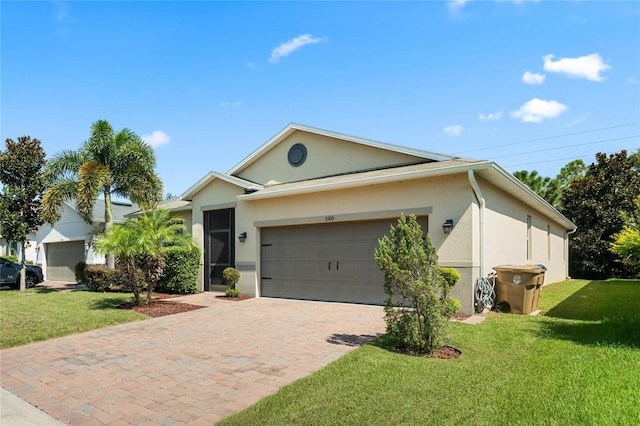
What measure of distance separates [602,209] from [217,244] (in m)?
24.5

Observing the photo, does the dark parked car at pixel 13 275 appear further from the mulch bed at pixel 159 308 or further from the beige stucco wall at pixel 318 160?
the beige stucco wall at pixel 318 160

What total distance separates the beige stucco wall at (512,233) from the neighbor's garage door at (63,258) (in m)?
20.6

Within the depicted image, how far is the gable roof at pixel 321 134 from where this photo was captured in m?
11.8

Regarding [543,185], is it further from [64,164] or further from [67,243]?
[67,243]

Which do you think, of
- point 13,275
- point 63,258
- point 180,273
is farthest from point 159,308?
point 63,258

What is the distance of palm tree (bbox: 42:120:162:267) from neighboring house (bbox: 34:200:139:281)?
4678 millimetres

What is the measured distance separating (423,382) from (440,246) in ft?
19.4

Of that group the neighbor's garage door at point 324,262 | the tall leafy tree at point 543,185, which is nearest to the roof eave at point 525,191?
the neighbor's garage door at point 324,262

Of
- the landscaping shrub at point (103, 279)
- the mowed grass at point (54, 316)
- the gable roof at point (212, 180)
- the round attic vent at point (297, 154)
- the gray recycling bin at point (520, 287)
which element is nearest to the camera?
the mowed grass at point (54, 316)

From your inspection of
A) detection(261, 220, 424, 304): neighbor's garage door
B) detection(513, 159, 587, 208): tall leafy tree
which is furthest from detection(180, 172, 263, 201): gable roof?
detection(513, 159, 587, 208): tall leafy tree

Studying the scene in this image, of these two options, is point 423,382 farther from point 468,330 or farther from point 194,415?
point 468,330

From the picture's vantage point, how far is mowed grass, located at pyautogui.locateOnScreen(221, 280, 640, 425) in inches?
150

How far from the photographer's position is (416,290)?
19.9 feet

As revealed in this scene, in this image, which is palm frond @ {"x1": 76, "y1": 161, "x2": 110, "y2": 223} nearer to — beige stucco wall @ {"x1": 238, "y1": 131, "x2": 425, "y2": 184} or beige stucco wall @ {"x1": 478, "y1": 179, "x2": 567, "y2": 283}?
beige stucco wall @ {"x1": 238, "y1": 131, "x2": 425, "y2": 184}
